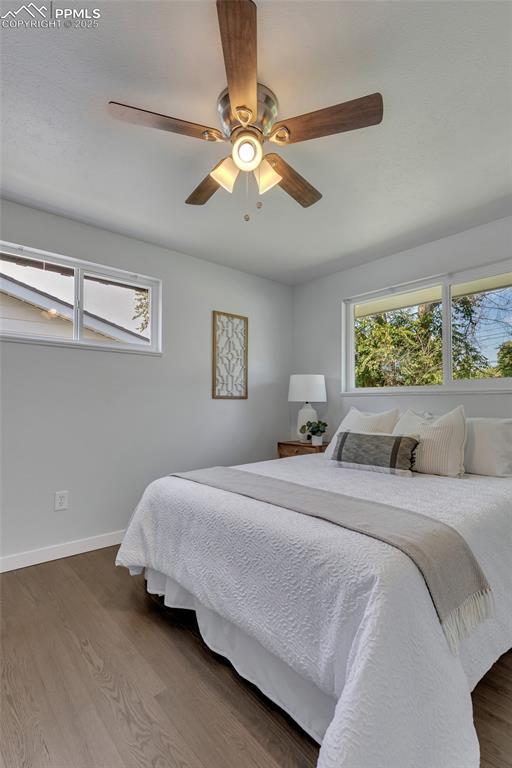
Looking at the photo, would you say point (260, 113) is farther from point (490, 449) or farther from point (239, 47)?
point (490, 449)

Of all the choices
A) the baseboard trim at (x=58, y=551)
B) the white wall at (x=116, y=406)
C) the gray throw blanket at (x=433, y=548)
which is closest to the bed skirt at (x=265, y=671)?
the gray throw blanket at (x=433, y=548)

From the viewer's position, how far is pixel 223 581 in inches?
61.7

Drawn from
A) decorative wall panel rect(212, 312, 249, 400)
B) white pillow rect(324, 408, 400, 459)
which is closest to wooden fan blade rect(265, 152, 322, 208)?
white pillow rect(324, 408, 400, 459)

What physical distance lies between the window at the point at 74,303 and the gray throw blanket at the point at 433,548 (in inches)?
83.1

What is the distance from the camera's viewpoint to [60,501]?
2.73 metres

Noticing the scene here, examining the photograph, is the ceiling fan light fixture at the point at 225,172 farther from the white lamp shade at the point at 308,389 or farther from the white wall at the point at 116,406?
the white lamp shade at the point at 308,389

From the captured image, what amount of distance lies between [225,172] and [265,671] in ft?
7.00

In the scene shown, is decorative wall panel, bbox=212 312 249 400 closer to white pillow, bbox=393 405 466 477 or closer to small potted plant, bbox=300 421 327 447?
small potted plant, bbox=300 421 327 447

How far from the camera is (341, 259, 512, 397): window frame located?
9.37 feet

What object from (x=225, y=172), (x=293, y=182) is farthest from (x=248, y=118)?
(x=293, y=182)

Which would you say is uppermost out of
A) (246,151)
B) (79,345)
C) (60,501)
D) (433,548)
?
(246,151)

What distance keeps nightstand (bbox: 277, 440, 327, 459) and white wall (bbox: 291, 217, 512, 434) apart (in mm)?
409

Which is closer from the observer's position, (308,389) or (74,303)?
(74,303)

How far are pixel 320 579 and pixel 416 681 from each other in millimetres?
351
